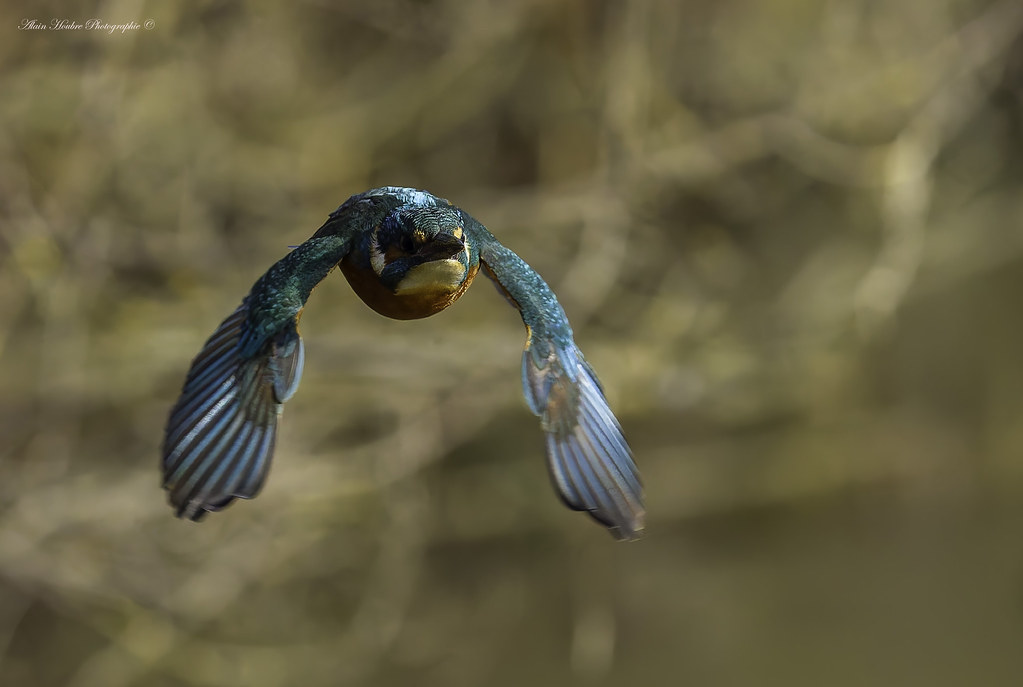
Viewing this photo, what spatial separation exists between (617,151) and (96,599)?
2.36 meters

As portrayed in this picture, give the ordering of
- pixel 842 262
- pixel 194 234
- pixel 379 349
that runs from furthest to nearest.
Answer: pixel 842 262 < pixel 379 349 < pixel 194 234

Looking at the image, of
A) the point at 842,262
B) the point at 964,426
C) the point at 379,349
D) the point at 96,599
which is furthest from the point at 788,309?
the point at 96,599

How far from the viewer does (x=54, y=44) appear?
324 cm

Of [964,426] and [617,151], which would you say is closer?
[617,151]

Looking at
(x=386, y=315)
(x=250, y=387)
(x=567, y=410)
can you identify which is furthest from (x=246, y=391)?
(x=567, y=410)

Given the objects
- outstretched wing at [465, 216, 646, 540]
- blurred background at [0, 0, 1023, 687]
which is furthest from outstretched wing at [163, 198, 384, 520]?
blurred background at [0, 0, 1023, 687]

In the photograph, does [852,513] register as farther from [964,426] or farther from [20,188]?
[20,188]

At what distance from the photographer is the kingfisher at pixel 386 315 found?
745mm

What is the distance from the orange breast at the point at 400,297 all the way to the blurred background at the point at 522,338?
2.48 meters

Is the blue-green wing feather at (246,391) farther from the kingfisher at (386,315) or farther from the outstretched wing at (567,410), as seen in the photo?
the outstretched wing at (567,410)

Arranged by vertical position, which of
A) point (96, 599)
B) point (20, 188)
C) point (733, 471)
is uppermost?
point (733, 471)

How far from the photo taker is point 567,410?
897 millimetres

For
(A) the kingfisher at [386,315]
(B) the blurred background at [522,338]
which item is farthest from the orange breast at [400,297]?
(B) the blurred background at [522,338]

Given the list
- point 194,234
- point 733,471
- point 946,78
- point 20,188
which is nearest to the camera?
point 20,188
